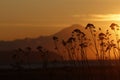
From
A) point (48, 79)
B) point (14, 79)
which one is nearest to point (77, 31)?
point (48, 79)

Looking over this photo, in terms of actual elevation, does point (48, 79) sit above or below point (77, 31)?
below

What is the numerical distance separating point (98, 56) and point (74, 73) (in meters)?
2.15

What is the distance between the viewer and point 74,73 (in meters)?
38.8

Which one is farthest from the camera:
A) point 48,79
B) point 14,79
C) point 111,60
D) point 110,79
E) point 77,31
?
point 14,79

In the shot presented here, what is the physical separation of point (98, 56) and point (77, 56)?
112 inches

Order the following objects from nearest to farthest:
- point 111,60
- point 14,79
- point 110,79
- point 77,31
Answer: point 77,31 < point 110,79 < point 111,60 < point 14,79

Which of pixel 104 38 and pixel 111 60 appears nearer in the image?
pixel 104 38

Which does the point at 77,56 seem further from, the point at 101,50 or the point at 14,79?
the point at 14,79

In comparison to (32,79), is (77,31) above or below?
above

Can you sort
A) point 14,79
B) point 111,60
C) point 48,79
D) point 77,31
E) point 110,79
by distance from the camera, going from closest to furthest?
1. point 77,31
2. point 110,79
3. point 111,60
4. point 48,79
5. point 14,79

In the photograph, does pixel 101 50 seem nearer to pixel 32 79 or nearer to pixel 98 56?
pixel 98 56

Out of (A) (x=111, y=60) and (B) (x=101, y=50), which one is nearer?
(B) (x=101, y=50)

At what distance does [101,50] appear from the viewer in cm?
3906

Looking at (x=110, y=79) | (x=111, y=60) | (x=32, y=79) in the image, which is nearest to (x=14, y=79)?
(x=32, y=79)
